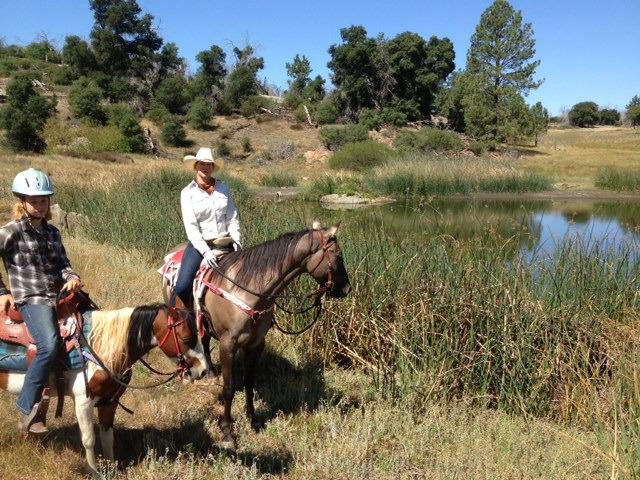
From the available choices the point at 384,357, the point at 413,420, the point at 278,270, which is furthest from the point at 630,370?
the point at 278,270

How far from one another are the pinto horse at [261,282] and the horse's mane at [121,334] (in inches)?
27.3

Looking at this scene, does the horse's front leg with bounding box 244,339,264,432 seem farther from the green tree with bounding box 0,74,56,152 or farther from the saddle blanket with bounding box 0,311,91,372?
the green tree with bounding box 0,74,56,152

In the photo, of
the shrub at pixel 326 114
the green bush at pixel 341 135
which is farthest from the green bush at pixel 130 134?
the shrub at pixel 326 114

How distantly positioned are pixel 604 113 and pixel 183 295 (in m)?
86.7

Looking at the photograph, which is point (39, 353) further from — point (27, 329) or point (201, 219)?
point (201, 219)

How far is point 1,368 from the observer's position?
2828 millimetres

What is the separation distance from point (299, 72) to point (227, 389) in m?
52.5

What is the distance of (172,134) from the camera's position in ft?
118

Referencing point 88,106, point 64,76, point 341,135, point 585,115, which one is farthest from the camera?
point 585,115

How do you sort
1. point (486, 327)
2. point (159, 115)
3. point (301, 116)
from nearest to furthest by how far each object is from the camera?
point (486, 327), point (159, 115), point (301, 116)

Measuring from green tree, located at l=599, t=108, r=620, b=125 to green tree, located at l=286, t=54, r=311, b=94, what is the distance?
48.5 m

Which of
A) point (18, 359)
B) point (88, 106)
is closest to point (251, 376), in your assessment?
point (18, 359)

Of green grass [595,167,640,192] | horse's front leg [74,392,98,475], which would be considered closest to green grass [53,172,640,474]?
horse's front leg [74,392,98,475]

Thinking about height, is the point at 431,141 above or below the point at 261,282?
above
